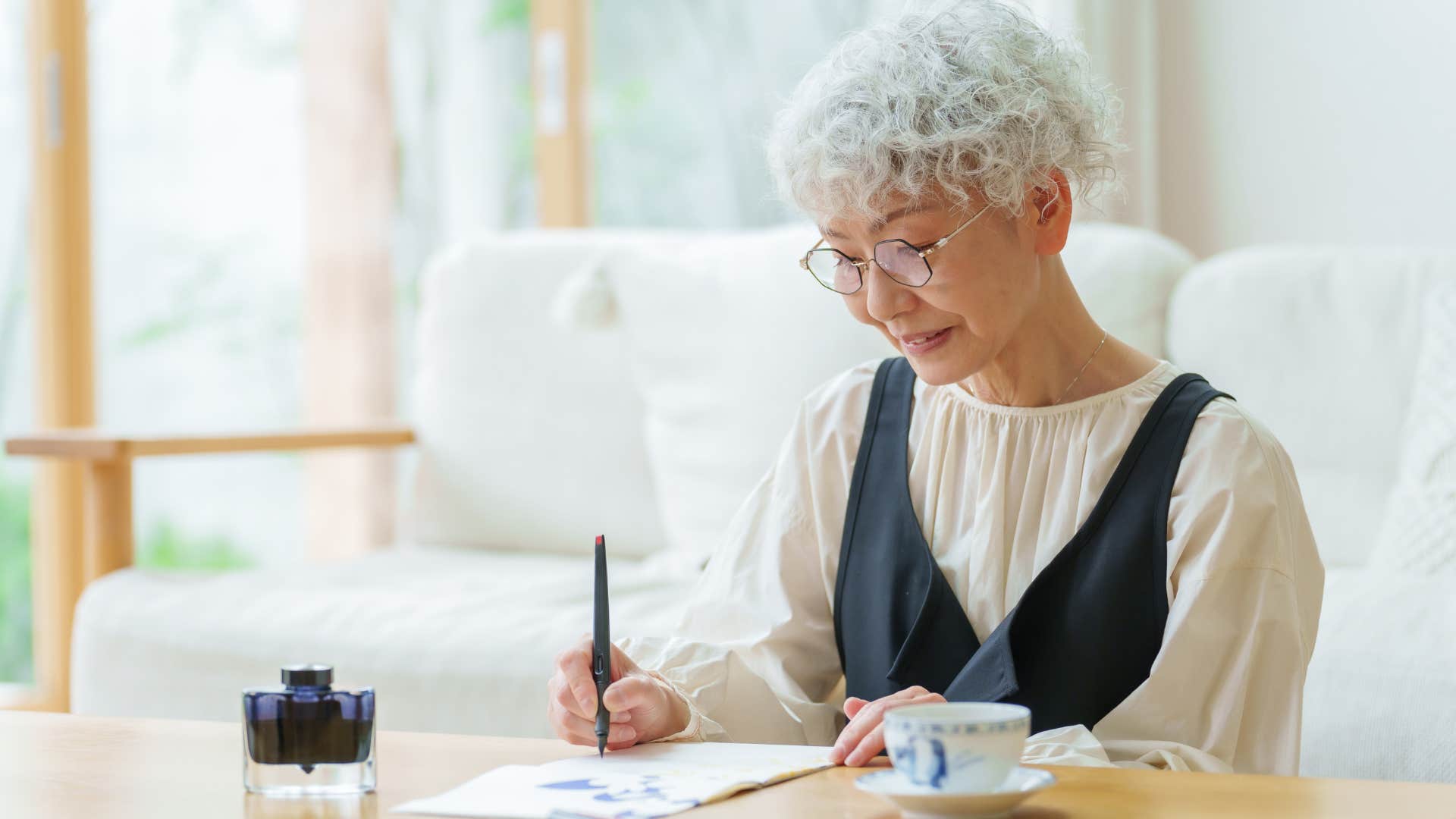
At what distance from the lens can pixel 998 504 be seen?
4.33 ft

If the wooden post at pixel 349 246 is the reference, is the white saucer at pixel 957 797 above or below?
below

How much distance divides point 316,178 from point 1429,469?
258 centimetres

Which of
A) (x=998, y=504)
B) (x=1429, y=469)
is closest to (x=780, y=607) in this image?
(x=998, y=504)

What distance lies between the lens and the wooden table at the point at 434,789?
868 millimetres

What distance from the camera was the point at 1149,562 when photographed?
1229mm

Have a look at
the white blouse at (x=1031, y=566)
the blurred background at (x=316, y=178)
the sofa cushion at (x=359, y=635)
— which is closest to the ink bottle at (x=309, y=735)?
the white blouse at (x=1031, y=566)

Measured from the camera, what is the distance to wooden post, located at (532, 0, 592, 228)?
3.69 m

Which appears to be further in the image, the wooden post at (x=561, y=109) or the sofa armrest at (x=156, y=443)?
the wooden post at (x=561, y=109)

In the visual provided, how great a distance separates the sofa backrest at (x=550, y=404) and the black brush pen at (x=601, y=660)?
1441 mm

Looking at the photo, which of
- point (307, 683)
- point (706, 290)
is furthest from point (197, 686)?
point (307, 683)

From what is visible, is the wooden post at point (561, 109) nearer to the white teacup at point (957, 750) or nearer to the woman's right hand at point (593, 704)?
the woman's right hand at point (593, 704)

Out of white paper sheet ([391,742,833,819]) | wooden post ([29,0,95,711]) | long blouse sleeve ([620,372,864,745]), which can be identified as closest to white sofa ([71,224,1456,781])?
long blouse sleeve ([620,372,864,745])

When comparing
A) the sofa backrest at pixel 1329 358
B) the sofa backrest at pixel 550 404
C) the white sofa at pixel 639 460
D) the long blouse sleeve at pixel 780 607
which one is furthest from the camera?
the sofa backrest at pixel 550 404

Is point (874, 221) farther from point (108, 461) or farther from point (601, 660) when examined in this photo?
point (108, 461)
